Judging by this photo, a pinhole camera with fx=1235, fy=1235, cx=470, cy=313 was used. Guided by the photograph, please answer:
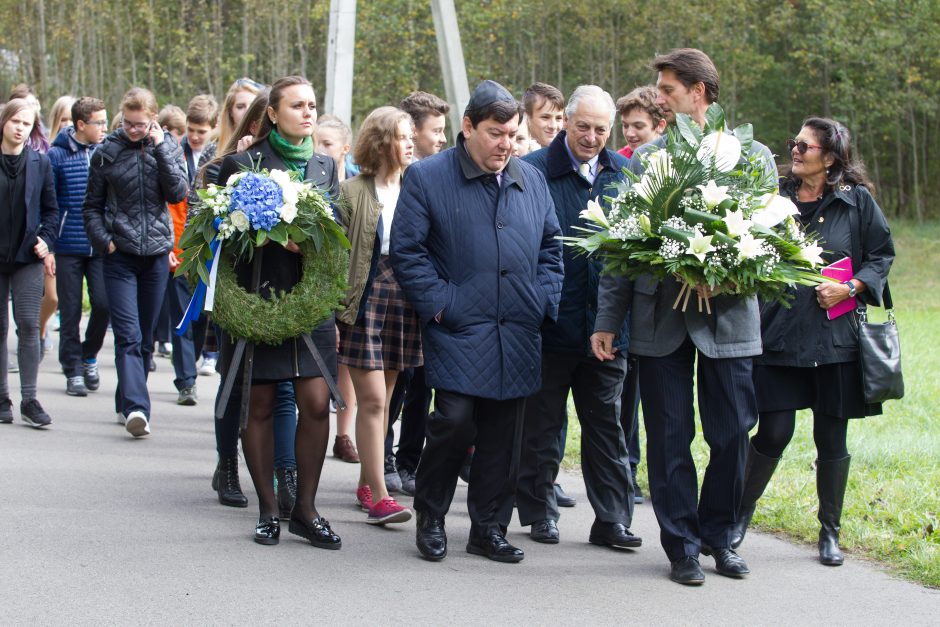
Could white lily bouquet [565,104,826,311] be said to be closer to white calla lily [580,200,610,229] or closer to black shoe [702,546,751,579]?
white calla lily [580,200,610,229]

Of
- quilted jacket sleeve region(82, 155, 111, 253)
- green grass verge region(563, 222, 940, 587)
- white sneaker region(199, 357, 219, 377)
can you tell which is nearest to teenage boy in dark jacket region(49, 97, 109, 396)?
quilted jacket sleeve region(82, 155, 111, 253)

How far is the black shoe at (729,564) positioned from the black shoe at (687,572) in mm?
146

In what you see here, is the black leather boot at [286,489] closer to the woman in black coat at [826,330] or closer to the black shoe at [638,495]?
the black shoe at [638,495]

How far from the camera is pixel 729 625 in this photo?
4961 mm

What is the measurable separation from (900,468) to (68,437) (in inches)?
220

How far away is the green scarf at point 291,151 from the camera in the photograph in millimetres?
6359

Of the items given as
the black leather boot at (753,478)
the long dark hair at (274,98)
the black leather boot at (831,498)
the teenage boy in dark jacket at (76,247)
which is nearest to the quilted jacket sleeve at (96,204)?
the teenage boy in dark jacket at (76,247)

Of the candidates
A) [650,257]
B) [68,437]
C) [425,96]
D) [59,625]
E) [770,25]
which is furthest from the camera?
[770,25]

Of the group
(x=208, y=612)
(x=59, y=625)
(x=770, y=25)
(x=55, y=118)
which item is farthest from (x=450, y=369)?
(x=770, y=25)

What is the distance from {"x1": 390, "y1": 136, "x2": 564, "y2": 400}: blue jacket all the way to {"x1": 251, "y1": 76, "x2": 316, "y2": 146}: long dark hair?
2.82ft

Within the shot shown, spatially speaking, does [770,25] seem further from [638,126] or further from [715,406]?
[715,406]

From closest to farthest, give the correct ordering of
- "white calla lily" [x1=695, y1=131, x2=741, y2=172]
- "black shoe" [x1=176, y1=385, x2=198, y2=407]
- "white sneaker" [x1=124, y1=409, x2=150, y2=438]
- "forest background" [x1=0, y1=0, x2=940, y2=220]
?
"white calla lily" [x1=695, y1=131, x2=741, y2=172] → "white sneaker" [x1=124, y1=409, x2=150, y2=438] → "black shoe" [x1=176, y1=385, x2=198, y2=407] → "forest background" [x1=0, y1=0, x2=940, y2=220]

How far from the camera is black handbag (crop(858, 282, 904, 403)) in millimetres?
5938

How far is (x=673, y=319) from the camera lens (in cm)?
569
